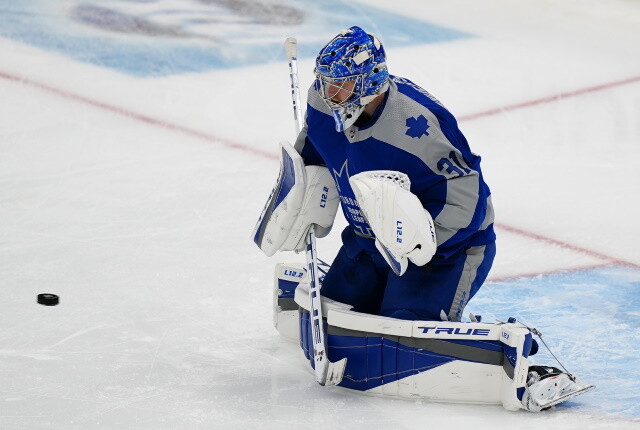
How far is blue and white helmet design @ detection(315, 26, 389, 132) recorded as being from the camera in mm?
3088

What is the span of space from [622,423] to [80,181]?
2358mm

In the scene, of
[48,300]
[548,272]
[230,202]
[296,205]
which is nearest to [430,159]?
[296,205]

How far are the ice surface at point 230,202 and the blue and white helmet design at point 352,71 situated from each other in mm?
702

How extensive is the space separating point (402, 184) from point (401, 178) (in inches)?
0.6

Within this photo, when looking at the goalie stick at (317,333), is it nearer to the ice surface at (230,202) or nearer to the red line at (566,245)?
the ice surface at (230,202)

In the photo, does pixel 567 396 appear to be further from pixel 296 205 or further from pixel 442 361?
pixel 296 205

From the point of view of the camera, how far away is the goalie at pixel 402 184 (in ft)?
9.96

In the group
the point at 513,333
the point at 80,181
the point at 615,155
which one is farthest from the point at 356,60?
the point at 615,155

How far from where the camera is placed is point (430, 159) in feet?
10.2

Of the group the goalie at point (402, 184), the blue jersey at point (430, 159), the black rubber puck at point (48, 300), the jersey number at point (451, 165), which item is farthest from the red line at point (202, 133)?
the jersey number at point (451, 165)

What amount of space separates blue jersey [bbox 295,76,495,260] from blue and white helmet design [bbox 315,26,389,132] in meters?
0.06

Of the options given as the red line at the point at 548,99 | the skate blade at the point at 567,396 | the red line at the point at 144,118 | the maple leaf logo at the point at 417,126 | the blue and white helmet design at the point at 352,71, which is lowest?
the skate blade at the point at 567,396

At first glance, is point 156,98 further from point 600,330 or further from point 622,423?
point 622,423

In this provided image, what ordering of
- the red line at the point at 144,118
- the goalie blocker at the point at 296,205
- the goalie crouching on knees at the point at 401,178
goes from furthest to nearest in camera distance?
the red line at the point at 144,118 < the goalie blocker at the point at 296,205 < the goalie crouching on knees at the point at 401,178
